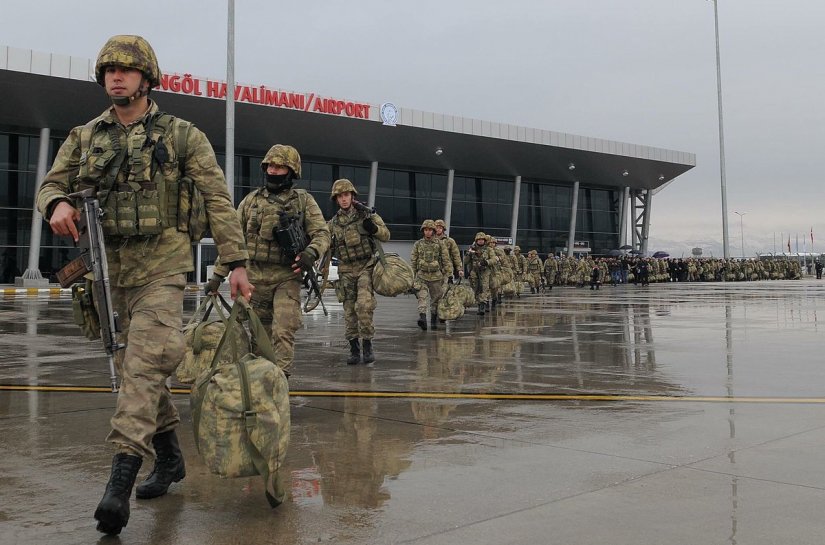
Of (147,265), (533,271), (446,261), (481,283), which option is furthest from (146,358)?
(533,271)

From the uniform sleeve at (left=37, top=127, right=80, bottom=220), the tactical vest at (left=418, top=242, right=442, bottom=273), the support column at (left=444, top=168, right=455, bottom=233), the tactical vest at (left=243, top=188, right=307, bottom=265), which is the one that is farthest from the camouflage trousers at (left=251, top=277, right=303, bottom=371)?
the support column at (left=444, top=168, right=455, bottom=233)

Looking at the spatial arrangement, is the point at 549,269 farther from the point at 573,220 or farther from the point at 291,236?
the point at 291,236

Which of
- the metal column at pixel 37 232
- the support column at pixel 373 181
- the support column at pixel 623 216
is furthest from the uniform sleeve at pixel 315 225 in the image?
the support column at pixel 623 216

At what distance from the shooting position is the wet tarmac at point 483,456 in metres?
3.11

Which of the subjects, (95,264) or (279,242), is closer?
(95,264)

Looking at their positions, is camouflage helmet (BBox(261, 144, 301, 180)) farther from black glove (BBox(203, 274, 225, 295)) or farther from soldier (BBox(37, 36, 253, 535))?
soldier (BBox(37, 36, 253, 535))

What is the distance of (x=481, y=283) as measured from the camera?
55.7 feet

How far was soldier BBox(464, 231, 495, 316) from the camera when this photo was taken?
16812mm

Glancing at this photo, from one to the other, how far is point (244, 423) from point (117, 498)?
22.2 inches

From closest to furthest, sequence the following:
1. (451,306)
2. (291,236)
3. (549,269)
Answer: (291,236), (451,306), (549,269)

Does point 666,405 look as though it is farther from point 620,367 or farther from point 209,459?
point 209,459

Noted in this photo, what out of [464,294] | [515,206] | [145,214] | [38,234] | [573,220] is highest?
[515,206]

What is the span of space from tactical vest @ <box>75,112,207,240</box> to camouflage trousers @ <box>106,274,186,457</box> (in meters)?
0.27

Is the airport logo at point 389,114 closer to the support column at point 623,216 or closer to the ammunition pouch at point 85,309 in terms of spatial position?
the support column at point 623,216
